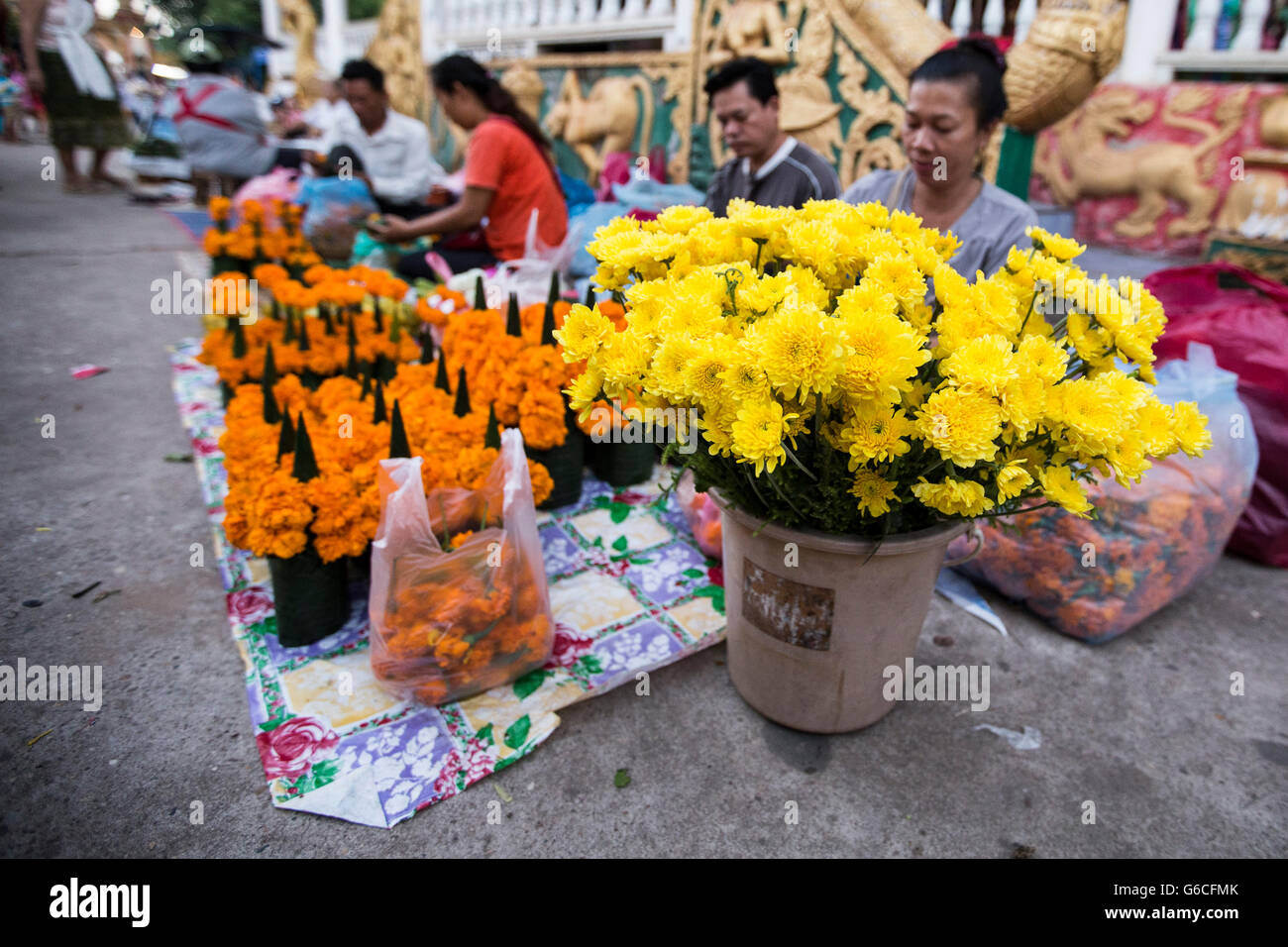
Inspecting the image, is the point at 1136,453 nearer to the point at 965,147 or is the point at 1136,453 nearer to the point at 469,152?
the point at 965,147

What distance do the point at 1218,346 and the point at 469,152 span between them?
3.28 metres

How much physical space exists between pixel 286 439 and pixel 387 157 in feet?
13.6

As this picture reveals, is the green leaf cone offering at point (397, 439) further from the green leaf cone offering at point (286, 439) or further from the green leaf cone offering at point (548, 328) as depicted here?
the green leaf cone offering at point (548, 328)

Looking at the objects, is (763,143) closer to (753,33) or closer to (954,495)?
(753,33)

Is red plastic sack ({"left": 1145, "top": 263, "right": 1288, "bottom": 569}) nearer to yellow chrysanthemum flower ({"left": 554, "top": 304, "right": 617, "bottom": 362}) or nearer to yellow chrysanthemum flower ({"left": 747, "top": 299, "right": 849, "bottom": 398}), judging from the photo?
yellow chrysanthemum flower ({"left": 747, "top": 299, "right": 849, "bottom": 398})

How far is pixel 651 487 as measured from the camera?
2.87m

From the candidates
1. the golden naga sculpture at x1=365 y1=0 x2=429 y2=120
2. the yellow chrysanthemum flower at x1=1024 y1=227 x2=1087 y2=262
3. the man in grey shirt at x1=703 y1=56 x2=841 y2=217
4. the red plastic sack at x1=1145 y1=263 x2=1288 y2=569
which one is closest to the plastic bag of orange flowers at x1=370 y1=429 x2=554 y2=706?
the yellow chrysanthemum flower at x1=1024 y1=227 x2=1087 y2=262

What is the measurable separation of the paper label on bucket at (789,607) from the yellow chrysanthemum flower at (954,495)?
1.17 ft

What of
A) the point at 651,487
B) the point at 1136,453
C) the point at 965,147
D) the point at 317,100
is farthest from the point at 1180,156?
the point at 317,100

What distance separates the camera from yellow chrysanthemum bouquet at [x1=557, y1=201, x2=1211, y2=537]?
111cm

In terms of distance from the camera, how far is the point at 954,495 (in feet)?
3.83

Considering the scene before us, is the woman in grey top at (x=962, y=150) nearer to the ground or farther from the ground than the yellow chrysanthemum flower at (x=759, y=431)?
farther from the ground

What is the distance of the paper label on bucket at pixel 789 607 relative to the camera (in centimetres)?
151

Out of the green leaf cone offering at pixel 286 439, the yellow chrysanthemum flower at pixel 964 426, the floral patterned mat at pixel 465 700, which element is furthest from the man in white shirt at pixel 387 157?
the yellow chrysanthemum flower at pixel 964 426
